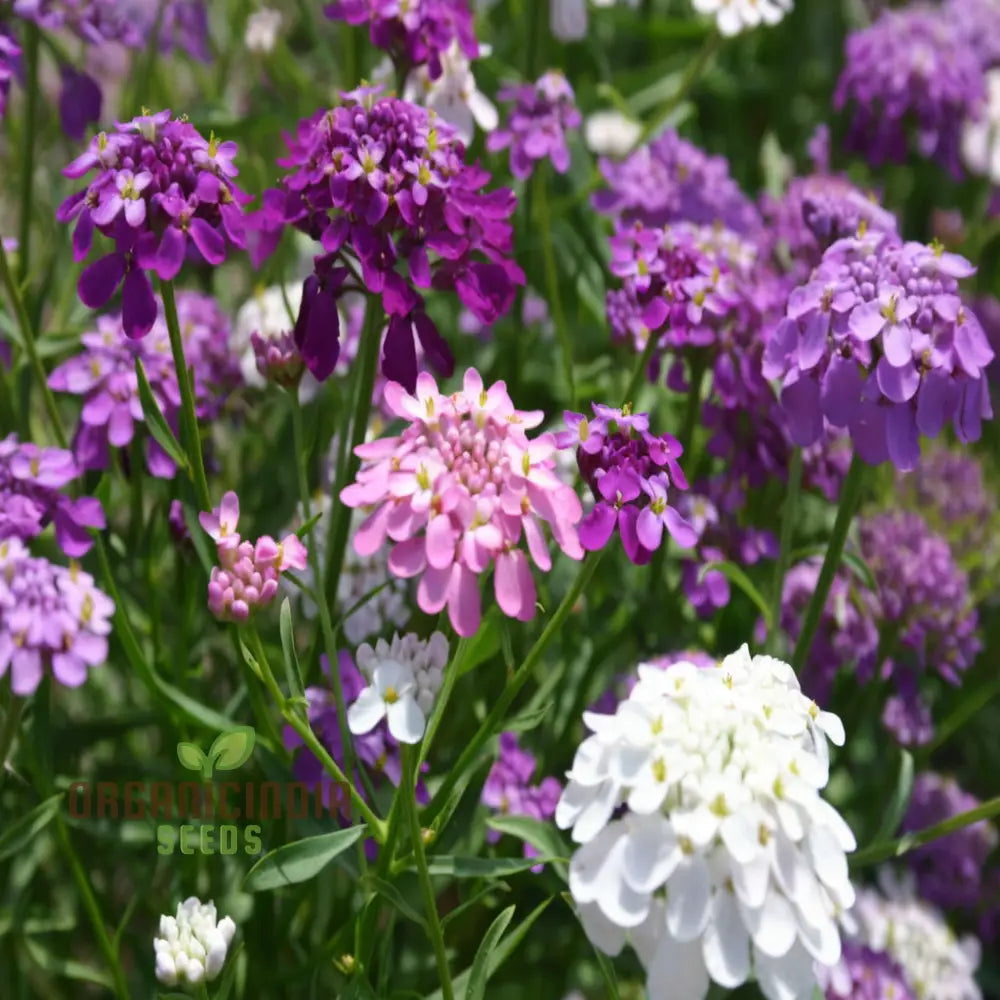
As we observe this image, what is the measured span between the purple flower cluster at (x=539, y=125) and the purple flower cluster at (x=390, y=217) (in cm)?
38

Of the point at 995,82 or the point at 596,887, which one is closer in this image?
the point at 596,887

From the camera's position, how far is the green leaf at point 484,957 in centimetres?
102

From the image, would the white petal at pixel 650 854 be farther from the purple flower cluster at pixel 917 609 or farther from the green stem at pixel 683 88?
the green stem at pixel 683 88

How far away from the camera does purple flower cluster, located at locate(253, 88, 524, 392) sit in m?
1.16

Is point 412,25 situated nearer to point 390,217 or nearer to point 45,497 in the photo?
point 390,217

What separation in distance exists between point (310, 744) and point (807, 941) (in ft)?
1.30

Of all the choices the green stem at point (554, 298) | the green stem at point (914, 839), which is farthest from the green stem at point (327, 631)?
the green stem at point (914, 839)

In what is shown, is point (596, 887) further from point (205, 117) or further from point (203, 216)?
point (205, 117)

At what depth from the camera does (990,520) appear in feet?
6.11

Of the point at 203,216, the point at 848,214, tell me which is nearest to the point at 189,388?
the point at 203,216

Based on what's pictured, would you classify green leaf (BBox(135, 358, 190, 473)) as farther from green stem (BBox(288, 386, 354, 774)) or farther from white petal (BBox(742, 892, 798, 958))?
white petal (BBox(742, 892, 798, 958))

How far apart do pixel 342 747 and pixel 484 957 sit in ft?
0.93

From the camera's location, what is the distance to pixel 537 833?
1201 millimetres

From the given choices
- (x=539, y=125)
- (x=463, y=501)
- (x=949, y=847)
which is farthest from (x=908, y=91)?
(x=463, y=501)
